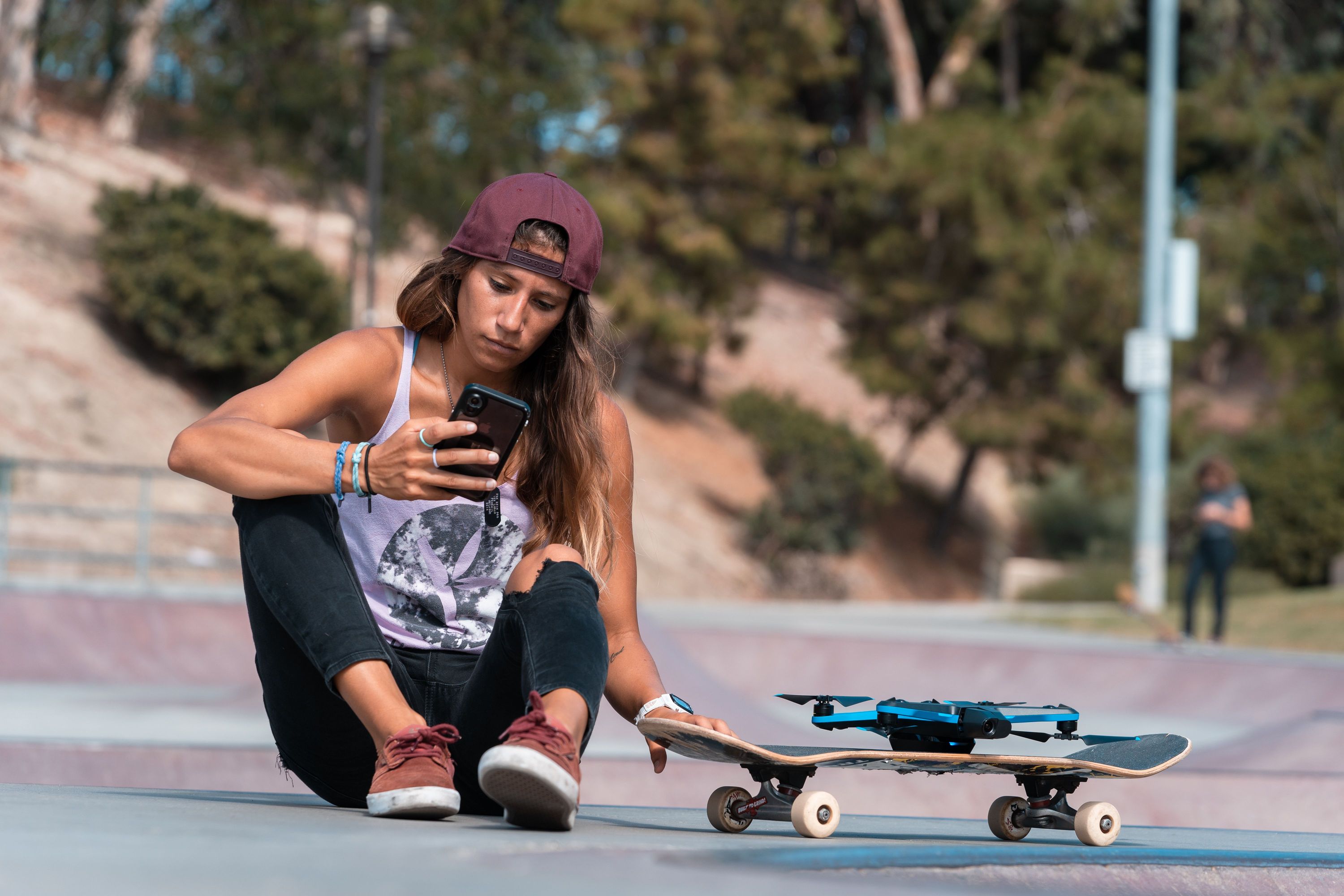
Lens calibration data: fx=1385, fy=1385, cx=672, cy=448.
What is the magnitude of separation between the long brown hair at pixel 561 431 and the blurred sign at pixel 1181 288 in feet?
38.4

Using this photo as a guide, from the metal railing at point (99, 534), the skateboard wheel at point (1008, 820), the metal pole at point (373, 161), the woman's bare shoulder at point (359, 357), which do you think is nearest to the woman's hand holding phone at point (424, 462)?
the woman's bare shoulder at point (359, 357)

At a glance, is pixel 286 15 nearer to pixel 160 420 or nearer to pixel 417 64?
pixel 417 64

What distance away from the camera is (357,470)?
2.19m

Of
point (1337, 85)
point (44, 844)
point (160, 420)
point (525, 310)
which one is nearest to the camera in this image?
point (44, 844)

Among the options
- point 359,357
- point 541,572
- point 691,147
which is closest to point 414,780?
point 541,572

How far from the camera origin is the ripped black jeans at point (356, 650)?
2191 mm

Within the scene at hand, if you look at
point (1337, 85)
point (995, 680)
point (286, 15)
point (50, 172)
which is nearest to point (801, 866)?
point (995, 680)

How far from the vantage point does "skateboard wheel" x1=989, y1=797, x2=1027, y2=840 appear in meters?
2.55

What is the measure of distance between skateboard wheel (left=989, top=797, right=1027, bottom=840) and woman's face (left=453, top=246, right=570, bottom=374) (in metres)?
1.21

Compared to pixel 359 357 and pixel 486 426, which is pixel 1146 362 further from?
pixel 486 426

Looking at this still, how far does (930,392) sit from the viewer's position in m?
24.2

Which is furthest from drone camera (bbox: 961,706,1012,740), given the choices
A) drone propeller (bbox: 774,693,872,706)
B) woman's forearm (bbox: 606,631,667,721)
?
woman's forearm (bbox: 606,631,667,721)

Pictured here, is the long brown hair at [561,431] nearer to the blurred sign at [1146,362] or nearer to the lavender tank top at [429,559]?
the lavender tank top at [429,559]

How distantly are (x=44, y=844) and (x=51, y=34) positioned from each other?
21496mm
